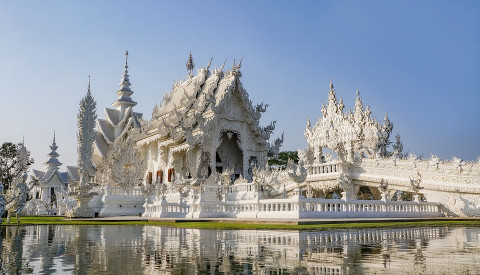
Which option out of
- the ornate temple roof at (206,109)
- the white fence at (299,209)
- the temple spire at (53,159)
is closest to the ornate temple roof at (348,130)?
the ornate temple roof at (206,109)

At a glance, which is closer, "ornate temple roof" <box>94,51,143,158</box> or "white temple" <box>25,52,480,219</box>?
"white temple" <box>25,52,480,219</box>

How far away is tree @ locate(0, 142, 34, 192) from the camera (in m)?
38.7

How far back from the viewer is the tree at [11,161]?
3866 centimetres

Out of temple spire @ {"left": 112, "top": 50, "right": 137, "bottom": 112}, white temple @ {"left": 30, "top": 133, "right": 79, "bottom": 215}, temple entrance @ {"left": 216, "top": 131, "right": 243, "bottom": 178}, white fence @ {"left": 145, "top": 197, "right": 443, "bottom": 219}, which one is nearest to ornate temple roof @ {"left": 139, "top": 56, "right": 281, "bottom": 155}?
temple entrance @ {"left": 216, "top": 131, "right": 243, "bottom": 178}

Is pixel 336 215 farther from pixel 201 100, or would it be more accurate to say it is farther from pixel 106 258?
pixel 201 100

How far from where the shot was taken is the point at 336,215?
15391mm

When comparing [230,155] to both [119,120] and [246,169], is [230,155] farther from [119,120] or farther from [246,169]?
[119,120]

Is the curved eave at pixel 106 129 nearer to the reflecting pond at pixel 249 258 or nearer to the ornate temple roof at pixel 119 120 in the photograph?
the ornate temple roof at pixel 119 120

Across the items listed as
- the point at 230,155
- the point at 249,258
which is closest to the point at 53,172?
the point at 230,155

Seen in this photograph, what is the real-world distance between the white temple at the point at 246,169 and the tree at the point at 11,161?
623 centimetres

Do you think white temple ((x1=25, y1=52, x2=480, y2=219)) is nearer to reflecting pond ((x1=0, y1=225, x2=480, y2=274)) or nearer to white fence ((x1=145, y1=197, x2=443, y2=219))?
white fence ((x1=145, y1=197, x2=443, y2=219))

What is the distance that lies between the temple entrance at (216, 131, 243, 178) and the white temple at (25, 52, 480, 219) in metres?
0.08

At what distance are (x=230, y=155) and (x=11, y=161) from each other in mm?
24052

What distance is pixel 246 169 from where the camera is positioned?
98.5 ft
